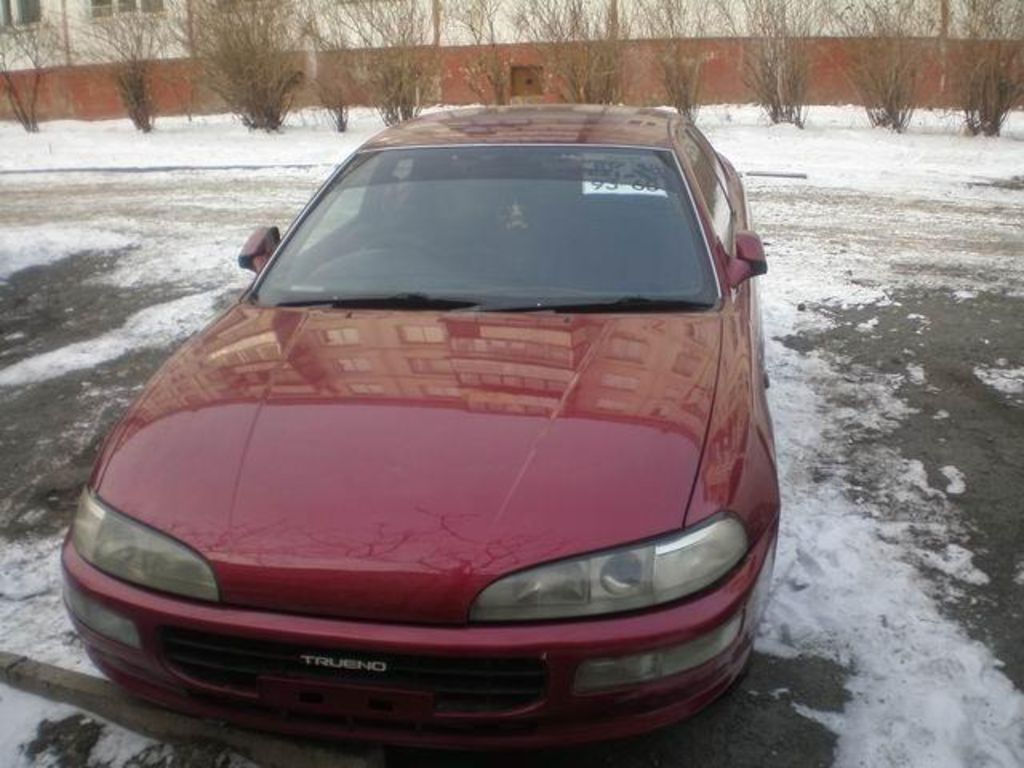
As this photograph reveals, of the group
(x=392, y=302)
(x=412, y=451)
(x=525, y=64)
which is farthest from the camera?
(x=525, y=64)

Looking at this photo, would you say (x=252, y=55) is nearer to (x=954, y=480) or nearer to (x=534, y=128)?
(x=534, y=128)

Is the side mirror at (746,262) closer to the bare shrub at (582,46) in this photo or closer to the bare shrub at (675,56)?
the bare shrub at (582,46)

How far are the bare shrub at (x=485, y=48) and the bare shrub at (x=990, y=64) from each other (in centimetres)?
735

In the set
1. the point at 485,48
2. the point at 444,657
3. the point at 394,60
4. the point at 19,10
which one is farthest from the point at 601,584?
the point at 19,10

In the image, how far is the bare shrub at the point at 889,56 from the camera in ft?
50.1

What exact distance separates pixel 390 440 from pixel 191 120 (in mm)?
18925

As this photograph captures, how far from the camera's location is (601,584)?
2.38 metres

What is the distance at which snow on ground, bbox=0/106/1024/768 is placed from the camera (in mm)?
3025

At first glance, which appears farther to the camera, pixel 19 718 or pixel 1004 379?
pixel 1004 379

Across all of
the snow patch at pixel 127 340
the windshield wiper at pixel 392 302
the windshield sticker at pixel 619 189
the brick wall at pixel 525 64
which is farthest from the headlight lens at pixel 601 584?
the brick wall at pixel 525 64

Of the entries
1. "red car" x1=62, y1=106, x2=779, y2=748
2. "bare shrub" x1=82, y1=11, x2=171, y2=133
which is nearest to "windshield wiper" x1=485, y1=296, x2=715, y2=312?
"red car" x1=62, y1=106, x2=779, y2=748

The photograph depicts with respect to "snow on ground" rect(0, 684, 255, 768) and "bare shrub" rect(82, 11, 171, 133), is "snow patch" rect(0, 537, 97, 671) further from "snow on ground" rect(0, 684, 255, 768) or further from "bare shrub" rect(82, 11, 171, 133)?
"bare shrub" rect(82, 11, 171, 133)

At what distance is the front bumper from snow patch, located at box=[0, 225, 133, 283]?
627cm

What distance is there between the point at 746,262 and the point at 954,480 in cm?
137
